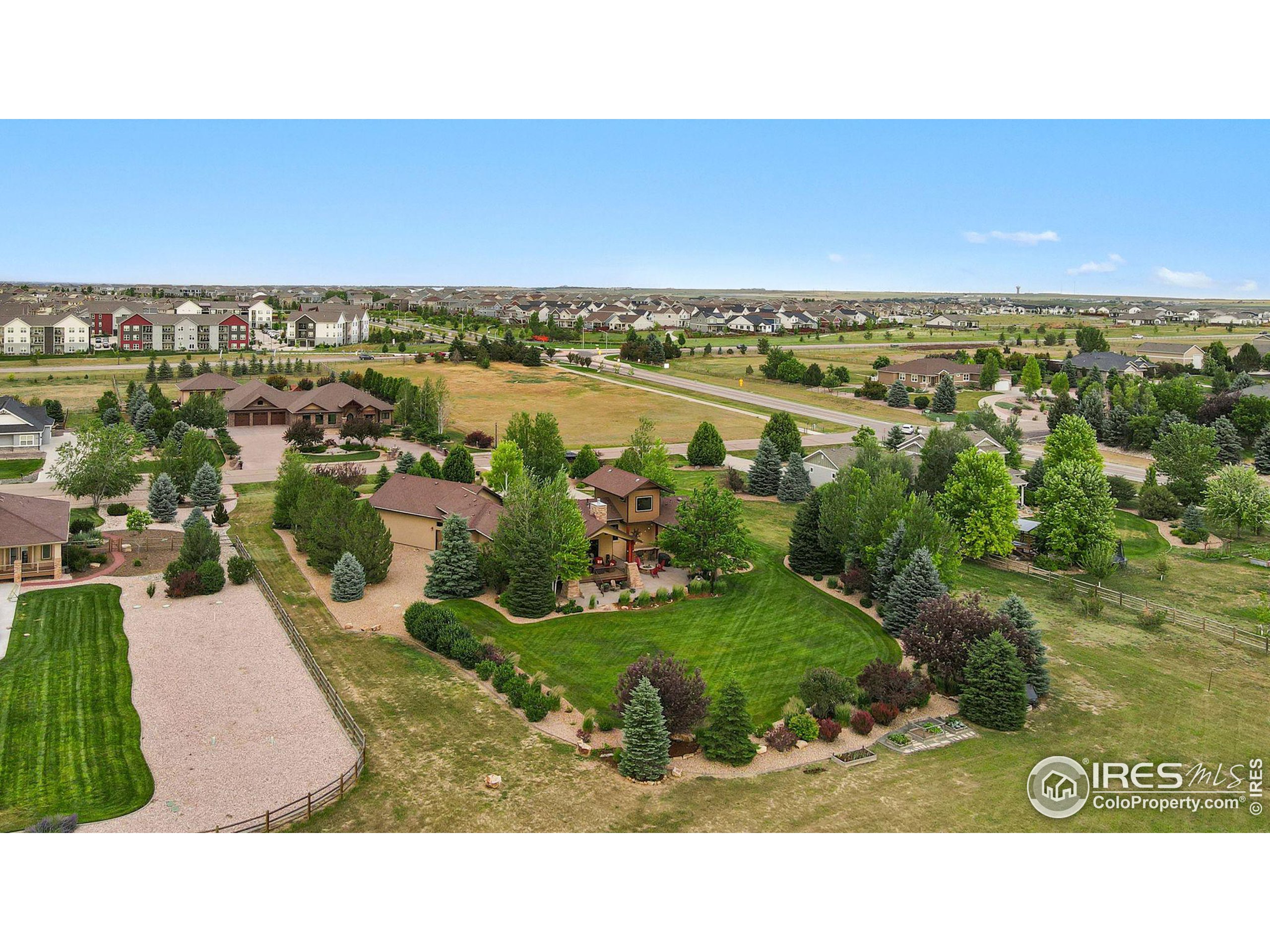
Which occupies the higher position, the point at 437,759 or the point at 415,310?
the point at 415,310

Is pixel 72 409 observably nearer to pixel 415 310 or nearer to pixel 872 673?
pixel 872 673

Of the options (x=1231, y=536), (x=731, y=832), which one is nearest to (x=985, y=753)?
(x=731, y=832)

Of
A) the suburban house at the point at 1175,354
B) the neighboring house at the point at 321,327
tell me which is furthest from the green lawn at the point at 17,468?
the suburban house at the point at 1175,354

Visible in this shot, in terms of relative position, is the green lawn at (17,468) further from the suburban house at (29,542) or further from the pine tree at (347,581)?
the pine tree at (347,581)

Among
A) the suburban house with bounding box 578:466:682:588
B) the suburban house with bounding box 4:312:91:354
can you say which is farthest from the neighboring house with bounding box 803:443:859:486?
the suburban house with bounding box 4:312:91:354

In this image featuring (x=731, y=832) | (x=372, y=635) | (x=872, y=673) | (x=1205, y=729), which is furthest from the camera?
(x=372, y=635)

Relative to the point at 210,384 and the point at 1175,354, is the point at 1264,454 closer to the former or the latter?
the point at 1175,354
